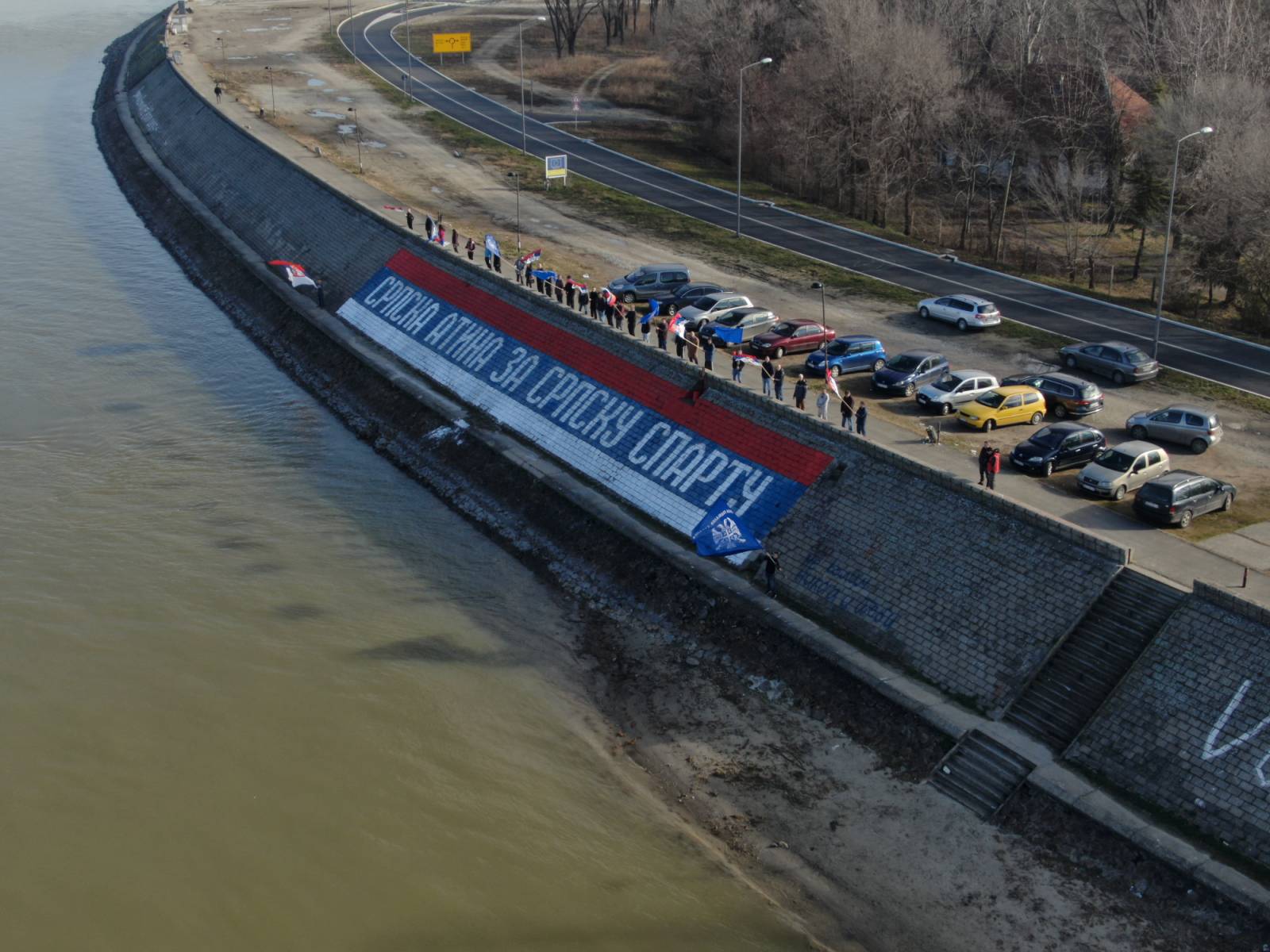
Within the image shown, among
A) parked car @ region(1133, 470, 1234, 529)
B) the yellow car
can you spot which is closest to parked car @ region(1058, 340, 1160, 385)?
the yellow car

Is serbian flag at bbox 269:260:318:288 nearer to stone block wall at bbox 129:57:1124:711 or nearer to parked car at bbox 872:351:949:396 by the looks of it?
stone block wall at bbox 129:57:1124:711

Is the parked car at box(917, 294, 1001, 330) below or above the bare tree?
below

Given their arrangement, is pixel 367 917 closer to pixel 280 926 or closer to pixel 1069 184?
pixel 280 926

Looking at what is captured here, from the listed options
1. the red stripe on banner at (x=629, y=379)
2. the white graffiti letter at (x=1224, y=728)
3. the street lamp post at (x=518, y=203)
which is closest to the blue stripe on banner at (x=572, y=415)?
the red stripe on banner at (x=629, y=379)

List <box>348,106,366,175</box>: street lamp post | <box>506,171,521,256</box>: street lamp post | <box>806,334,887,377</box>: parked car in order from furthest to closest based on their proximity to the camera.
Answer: <box>348,106,366,175</box>: street lamp post < <box>506,171,521,256</box>: street lamp post < <box>806,334,887,377</box>: parked car

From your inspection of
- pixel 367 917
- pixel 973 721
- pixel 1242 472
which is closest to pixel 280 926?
pixel 367 917

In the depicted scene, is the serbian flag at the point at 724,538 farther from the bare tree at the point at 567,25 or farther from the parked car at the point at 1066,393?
the bare tree at the point at 567,25

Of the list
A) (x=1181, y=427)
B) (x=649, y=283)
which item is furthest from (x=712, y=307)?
(x=1181, y=427)
